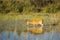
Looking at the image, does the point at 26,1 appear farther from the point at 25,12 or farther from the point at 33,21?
the point at 33,21

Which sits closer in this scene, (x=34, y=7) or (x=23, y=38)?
(x=23, y=38)

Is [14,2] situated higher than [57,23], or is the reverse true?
[14,2]

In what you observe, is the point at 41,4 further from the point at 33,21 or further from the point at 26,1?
the point at 33,21

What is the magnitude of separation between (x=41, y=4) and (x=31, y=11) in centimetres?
59

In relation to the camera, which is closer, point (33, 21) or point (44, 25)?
point (44, 25)

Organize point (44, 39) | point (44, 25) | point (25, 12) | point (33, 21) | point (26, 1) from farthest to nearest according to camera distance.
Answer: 1. point (26, 1)
2. point (25, 12)
3. point (33, 21)
4. point (44, 25)
5. point (44, 39)

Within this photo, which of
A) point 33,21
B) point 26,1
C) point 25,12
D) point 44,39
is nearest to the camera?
point 44,39

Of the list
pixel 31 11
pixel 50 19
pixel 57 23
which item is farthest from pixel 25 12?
pixel 57 23

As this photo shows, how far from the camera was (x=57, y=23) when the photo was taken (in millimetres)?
4586

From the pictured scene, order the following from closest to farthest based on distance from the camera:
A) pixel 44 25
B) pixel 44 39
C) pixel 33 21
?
pixel 44 39
pixel 44 25
pixel 33 21

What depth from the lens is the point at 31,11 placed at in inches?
240

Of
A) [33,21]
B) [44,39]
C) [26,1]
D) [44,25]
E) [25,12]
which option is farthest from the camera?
[26,1]

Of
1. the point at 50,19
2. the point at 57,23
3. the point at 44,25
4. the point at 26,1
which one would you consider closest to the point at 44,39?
the point at 44,25

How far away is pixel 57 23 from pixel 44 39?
5.29 feet
